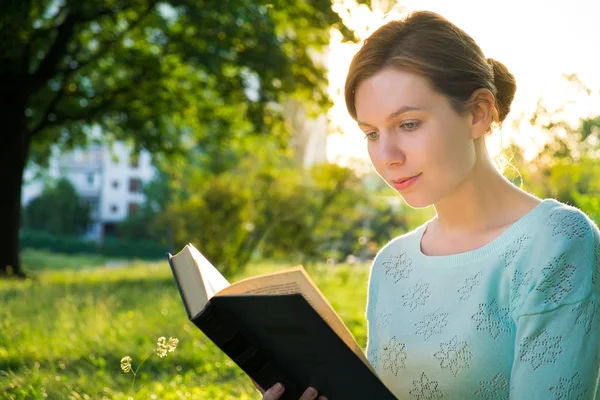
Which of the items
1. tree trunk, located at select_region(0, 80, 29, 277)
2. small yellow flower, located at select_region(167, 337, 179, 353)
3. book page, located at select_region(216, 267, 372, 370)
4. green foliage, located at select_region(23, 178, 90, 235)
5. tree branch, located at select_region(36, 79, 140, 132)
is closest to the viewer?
book page, located at select_region(216, 267, 372, 370)

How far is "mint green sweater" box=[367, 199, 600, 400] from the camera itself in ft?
6.09

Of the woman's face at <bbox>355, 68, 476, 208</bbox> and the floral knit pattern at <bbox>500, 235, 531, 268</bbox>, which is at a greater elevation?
the woman's face at <bbox>355, 68, 476, 208</bbox>

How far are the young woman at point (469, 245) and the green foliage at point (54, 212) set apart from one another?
43.2 m

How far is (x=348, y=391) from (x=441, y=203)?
671 mm

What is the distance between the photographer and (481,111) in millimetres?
2113

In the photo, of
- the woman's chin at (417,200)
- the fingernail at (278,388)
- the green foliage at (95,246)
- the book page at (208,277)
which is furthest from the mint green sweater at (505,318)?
the green foliage at (95,246)

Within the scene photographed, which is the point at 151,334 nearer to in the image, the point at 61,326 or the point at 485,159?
the point at 61,326

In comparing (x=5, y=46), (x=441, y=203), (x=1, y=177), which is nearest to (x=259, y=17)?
(x=5, y=46)

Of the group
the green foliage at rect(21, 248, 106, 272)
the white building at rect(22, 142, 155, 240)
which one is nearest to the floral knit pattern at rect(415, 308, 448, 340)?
the green foliage at rect(21, 248, 106, 272)

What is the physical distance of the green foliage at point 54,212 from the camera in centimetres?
4309

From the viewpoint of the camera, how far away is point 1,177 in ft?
44.1

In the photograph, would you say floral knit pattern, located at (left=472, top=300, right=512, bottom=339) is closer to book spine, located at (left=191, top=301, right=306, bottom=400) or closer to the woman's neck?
the woman's neck

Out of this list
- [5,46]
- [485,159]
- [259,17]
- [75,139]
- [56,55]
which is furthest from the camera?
[75,139]

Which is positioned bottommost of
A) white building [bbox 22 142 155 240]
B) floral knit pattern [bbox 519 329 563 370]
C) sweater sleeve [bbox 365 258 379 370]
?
white building [bbox 22 142 155 240]
